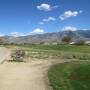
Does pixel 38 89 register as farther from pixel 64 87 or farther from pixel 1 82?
pixel 1 82

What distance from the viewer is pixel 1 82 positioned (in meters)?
21.7

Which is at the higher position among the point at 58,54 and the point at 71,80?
the point at 58,54

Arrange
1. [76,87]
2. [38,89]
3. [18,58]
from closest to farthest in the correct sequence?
[38,89]
[76,87]
[18,58]

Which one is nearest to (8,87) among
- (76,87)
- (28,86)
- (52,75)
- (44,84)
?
(28,86)

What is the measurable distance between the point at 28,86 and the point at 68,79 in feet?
15.3

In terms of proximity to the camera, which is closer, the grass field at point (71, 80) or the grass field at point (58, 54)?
the grass field at point (71, 80)

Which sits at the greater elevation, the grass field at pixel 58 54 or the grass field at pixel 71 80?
the grass field at pixel 58 54

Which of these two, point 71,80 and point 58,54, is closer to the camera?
point 71,80

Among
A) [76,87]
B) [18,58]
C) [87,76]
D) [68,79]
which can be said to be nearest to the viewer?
[76,87]

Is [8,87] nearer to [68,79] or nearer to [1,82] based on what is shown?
[1,82]

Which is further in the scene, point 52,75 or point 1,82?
point 52,75

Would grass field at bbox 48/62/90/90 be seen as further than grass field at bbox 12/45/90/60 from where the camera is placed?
No

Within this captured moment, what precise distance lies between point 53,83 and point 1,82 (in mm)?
4045

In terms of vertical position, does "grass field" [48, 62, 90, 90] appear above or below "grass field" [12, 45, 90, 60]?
below
